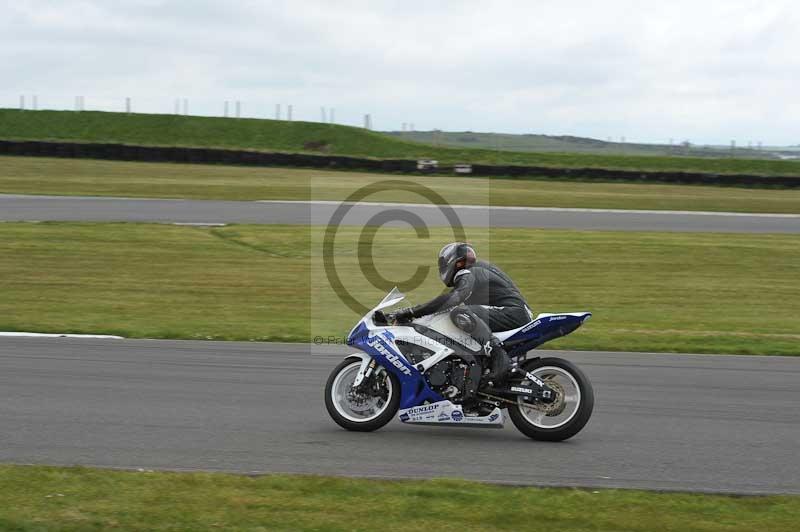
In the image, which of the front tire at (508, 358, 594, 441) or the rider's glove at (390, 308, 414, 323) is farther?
the rider's glove at (390, 308, 414, 323)

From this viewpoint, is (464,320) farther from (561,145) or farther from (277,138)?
(561,145)

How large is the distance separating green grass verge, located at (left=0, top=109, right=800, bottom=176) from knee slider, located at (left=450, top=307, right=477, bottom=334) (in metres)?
36.0

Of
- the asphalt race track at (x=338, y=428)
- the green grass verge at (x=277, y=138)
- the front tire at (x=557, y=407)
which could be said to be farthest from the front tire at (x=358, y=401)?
the green grass verge at (x=277, y=138)

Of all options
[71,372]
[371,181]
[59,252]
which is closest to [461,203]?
[371,181]

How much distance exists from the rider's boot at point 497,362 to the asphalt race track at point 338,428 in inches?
19.8

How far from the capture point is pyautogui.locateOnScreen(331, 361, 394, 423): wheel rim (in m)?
8.23

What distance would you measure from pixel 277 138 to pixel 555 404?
43.3 meters

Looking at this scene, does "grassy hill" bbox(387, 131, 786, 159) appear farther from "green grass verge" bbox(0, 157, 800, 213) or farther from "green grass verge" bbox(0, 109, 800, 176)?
"green grass verge" bbox(0, 157, 800, 213)

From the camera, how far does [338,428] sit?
8320 mm

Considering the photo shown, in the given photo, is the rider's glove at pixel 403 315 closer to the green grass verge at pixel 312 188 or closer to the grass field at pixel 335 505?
the grass field at pixel 335 505

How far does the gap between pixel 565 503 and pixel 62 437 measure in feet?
13.0

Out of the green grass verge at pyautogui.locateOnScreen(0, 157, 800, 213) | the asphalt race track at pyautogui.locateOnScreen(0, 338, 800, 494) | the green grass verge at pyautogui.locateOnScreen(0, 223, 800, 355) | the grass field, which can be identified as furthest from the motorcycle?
the green grass verge at pyautogui.locateOnScreen(0, 157, 800, 213)

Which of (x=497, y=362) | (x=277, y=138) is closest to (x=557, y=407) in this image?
(x=497, y=362)

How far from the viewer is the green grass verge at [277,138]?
152 ft
